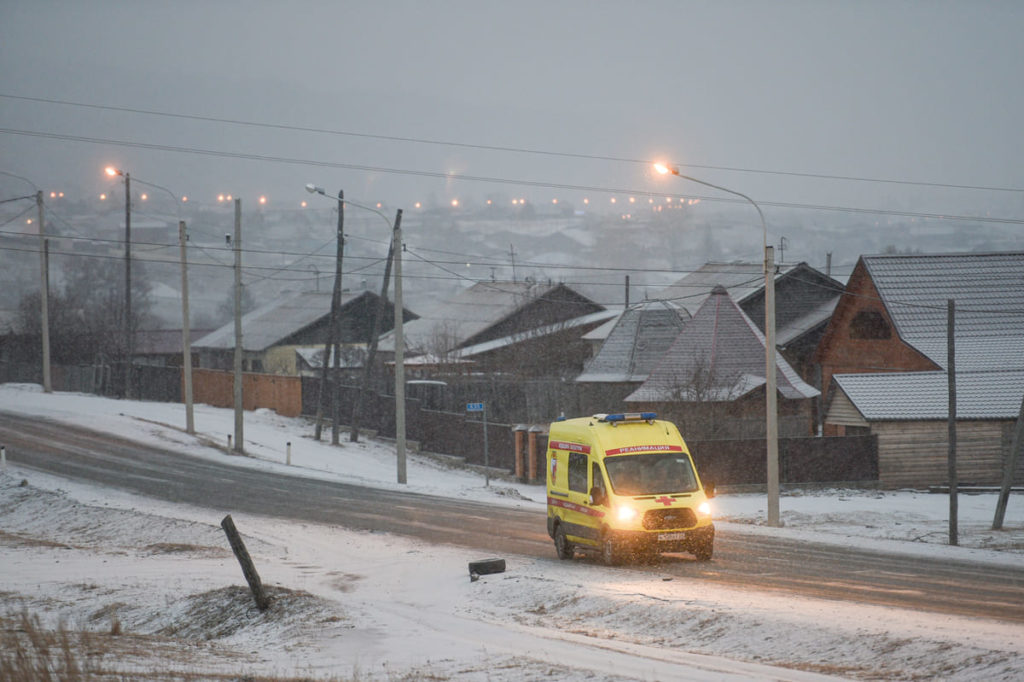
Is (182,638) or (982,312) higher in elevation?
(982,312)

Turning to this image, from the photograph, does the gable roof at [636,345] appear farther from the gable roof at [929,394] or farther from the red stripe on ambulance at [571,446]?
the red stripe on ambulance at [571,446]

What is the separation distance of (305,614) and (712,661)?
5.71 metres

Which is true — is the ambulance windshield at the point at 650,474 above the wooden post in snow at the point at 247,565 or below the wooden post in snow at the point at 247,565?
above

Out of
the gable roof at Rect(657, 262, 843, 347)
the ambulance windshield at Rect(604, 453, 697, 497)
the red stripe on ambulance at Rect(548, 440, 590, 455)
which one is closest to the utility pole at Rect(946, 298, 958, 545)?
the ambulance windshield at Rect(604, 453, 697, 497)

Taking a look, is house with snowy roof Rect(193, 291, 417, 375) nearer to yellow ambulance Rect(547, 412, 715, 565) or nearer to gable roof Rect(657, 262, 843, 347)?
gable roof Rect(657, 262, 843, 347)

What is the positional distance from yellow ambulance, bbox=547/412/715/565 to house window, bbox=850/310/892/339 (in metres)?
31.5

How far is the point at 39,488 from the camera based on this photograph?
1153 inches

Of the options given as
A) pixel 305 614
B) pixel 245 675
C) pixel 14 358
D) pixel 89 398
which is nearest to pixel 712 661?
pixel 245 675

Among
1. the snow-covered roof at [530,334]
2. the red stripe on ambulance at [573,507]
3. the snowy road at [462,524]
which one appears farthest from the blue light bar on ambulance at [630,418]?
the snow-covered roof at [530,334]

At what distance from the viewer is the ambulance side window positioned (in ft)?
62.3

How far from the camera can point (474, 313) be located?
81312 millimetres

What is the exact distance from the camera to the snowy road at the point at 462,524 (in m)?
15.3

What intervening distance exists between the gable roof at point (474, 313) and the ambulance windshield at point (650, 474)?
173ft

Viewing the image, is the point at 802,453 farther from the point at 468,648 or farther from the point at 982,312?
the point at 468,648
